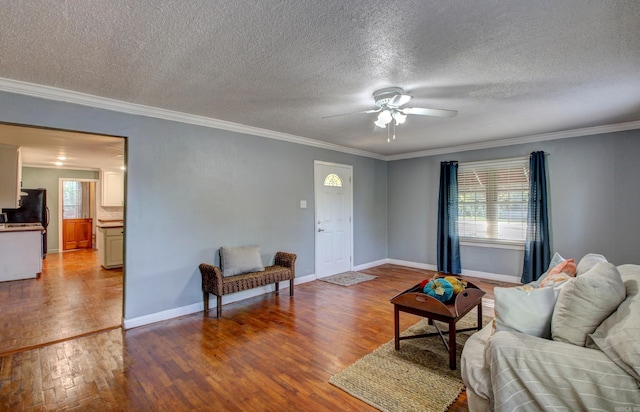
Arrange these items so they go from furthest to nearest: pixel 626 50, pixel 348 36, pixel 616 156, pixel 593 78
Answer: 1. pixel 616 156
2. pixel 593 78
3. pixel 626 50
4. pixel 348 36

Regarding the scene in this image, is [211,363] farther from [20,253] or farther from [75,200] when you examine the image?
[75,200]

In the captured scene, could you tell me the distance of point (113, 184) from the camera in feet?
26.3

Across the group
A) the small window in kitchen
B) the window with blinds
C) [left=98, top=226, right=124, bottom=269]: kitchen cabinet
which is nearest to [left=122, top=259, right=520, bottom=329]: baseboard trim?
the window with blinds

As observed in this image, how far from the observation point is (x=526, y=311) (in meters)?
1.74

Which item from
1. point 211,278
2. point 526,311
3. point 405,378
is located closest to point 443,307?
point 405,378

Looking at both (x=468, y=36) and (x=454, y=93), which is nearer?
(x=468, y=36)

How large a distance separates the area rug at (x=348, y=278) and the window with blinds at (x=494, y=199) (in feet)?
6.49

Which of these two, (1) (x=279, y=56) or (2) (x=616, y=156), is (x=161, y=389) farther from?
(2) (x=616, y=156)

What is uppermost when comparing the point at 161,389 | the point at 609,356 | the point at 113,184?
the point at 113,184

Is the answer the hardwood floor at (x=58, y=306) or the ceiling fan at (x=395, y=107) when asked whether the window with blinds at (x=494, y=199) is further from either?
the hardwood floor at (x=58, y=306)

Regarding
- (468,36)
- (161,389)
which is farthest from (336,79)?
(161,389)

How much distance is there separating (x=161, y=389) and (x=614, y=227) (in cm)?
559

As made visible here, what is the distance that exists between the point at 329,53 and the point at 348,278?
3.94m

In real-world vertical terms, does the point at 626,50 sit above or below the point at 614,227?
above
